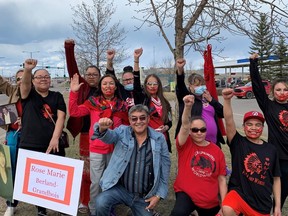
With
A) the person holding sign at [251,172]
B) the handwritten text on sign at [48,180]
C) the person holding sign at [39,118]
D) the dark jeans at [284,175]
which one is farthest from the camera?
the person holding sign at [39,118]

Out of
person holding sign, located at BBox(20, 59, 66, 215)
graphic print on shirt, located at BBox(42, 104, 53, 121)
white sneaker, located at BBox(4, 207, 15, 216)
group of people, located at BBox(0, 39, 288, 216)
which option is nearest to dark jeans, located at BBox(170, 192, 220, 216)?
group of people, located at BBox(0, 39, 288, 216)

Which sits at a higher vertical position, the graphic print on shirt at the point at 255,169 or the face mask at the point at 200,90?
the face mask at the point at 200,90

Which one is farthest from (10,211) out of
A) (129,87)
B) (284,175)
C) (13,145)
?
(284,175)

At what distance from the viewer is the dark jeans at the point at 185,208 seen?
10.8 feet

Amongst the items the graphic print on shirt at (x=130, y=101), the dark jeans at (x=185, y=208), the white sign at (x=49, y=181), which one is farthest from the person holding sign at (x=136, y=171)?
the graphic print on shirt at (x=130, y=101)

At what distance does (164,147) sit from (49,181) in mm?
1313

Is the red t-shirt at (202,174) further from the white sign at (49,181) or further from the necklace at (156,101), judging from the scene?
the white sign at (49,181)

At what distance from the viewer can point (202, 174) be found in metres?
3.38

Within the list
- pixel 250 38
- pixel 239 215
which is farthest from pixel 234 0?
pixel 239 215

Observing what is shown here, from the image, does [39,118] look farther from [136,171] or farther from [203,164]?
[203,164]

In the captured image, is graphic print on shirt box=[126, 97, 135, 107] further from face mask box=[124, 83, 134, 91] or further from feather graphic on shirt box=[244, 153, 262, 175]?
feather graphic on shirt box=[244, 153, 262, 175]

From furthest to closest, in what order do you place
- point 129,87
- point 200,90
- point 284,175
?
point 129,87 < point 200,90 < point 284,175

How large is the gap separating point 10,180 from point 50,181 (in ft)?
2.44

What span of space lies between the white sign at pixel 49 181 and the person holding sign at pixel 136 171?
11.6 inches
